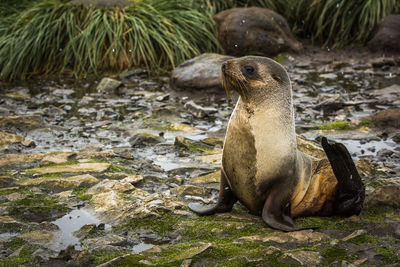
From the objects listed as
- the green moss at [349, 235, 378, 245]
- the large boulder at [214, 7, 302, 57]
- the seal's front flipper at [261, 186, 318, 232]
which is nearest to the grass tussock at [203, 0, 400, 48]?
the large boulder at [214, 7, 302, 57]

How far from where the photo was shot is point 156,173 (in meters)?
4.79

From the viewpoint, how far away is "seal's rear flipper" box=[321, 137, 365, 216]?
3.31 meters

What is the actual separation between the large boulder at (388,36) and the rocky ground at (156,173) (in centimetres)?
85

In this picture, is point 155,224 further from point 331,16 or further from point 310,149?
point 331,16

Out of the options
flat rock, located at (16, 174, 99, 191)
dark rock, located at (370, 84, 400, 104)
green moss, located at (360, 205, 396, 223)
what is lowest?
dark rock, located at (370, 84, 400, 104)

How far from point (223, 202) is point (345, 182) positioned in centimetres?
83

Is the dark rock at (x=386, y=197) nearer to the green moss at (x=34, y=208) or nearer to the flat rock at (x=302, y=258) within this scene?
the flat rock at (x=302, y=258)

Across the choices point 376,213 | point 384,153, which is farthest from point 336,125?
point 376,213

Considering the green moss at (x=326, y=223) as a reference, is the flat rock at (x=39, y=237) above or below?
above

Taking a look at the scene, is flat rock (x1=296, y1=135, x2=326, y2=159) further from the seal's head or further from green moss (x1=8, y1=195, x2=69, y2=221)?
green moss (x1=8, y1=195, x2=69, y2=221)

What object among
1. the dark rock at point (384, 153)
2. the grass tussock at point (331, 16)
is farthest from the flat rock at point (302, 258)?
the grass tussock at point (331, 16)

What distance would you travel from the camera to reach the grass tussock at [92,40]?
31.0 feet

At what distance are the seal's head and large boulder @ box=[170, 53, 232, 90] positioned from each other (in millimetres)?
4597

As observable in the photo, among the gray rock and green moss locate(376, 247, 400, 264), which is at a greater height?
green moss locate(376, 247, 400, 264)
